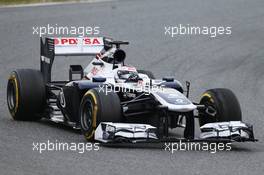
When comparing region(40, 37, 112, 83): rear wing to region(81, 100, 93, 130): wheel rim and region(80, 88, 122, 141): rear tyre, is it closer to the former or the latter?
region(81, 100, 93, 130): wheel rim

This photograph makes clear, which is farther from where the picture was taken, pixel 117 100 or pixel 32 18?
pixel 32 18

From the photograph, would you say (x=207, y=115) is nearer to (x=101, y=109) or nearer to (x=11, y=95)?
(x=101, y=109)

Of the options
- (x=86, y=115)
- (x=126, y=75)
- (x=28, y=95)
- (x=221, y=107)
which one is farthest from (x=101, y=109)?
(x=28, y=95)

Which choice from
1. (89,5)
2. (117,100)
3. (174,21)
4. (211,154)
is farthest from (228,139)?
(89,5)

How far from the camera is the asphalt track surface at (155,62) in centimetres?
1061

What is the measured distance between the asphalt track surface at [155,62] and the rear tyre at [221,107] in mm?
432

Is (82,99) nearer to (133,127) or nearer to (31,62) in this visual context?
(133,127)

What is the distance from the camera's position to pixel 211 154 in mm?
11484

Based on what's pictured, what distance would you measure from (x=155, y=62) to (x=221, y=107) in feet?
28.7

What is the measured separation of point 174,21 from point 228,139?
48.4ft

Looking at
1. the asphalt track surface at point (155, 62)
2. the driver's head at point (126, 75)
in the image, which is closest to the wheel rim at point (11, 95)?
the asphalt track surface at point (155, 62)

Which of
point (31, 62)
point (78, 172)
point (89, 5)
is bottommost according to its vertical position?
point (78, 172)
